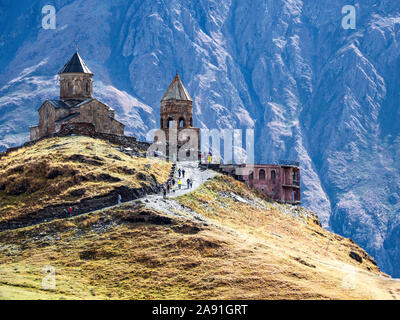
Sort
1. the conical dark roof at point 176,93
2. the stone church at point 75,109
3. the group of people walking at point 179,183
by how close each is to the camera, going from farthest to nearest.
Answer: the conical dark roof at point 176,93, the stone church at point 75,109, the group of people walking at point 179,183

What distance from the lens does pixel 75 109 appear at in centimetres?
9062

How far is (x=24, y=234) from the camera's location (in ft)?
198

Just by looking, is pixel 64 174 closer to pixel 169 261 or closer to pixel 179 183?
pixel 179 183

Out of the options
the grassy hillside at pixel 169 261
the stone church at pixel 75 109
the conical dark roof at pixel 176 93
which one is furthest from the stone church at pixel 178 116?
the grassy hillside at pixel 169 261

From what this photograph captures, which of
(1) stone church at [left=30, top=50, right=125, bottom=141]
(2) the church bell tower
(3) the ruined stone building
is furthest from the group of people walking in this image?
(2) the church bell tower

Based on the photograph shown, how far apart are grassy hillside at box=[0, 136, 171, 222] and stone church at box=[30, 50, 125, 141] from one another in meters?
10.4

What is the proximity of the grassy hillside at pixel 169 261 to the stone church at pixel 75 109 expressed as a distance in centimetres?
2438

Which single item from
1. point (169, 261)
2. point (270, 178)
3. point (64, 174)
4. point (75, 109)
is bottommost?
point (169, 261)

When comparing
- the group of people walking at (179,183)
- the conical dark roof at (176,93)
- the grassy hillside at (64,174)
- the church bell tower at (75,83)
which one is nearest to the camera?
the grassy hillside at (64,174)

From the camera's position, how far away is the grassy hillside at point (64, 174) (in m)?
65.8

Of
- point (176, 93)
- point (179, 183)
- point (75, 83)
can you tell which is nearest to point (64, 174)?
point (179, 183)

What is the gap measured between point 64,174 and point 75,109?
2257cm

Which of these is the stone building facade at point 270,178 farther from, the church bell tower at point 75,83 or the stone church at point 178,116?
the church bell tower at point 75,83
